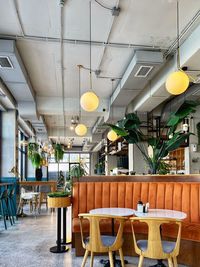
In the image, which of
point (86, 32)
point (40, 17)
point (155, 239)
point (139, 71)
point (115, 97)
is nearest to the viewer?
point (155, 239)

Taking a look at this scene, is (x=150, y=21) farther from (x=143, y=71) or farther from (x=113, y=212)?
(x=113, y=212)

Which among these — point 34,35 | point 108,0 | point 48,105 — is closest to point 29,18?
point 34,35

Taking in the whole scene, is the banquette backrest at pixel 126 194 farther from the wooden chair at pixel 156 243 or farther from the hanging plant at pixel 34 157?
the hanging plant at pixel 34 157

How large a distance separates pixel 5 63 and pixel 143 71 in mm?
2773

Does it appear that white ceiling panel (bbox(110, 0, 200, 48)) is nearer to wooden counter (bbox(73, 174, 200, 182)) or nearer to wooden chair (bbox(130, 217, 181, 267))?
wooden counter (bbox(73, 174, 200, 182))

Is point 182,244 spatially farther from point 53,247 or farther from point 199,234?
point 53,247

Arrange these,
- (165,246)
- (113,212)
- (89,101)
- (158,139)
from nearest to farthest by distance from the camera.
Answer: (165,246) → (113,212) → (89,101) → (158,139)

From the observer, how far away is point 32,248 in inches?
191

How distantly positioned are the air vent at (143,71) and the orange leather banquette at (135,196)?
2.31 metres

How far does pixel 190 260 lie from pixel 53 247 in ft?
7.45

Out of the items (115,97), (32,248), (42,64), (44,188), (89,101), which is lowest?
(32,248)

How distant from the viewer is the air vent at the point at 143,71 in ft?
→ 18.3

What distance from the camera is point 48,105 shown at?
9.16 m

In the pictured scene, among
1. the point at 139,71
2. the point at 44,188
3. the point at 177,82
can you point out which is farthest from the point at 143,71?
the point at 44,188
